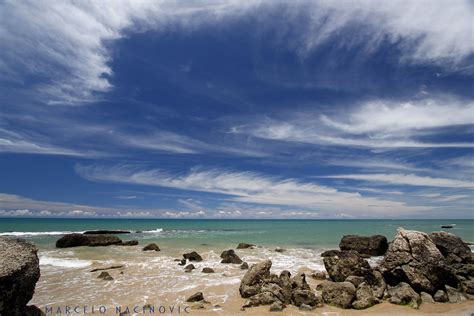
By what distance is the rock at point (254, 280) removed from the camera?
11625 millimetres

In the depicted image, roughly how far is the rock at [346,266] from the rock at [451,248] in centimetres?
506

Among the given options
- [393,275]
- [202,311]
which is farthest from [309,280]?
[202,311]

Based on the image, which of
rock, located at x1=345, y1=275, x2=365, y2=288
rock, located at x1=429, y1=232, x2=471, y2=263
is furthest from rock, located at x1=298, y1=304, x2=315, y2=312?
rock, located at x1=429, y1=232, x2=471, y2=263

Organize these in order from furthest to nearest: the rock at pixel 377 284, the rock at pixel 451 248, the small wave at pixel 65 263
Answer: the small wave at pixel 65 263 < the rock at pixel 451 248 < the rock at pixel 377 284

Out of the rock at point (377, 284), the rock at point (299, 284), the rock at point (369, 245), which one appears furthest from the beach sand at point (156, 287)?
the rock at point (369, 245)

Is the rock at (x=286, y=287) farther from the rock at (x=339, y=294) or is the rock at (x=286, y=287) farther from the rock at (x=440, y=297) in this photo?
the rock at (x=440, y=297)

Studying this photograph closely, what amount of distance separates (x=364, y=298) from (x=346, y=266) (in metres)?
2.71

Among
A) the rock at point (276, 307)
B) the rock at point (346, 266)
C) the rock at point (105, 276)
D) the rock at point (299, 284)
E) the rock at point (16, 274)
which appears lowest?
the rock at point (276, 307)

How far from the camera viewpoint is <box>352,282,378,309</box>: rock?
10398mm

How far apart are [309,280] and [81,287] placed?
1097cm

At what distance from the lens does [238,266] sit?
1845 centimetres

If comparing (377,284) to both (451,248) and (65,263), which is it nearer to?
(451,248)

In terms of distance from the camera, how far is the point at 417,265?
12391mm

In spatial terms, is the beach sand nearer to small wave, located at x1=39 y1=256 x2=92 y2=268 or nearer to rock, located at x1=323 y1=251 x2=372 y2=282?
small wave, located at x1=39 y1=256 x2=92 y2=268
